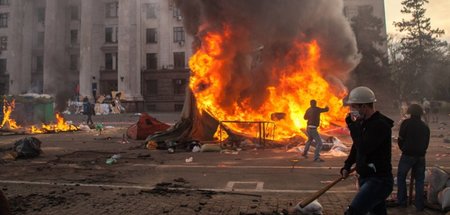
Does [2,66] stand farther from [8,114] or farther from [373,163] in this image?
[373,163]

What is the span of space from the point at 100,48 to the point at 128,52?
5393mm

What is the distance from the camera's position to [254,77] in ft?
54.3

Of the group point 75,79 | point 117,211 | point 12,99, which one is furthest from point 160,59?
point 117,211

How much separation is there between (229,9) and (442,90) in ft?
125

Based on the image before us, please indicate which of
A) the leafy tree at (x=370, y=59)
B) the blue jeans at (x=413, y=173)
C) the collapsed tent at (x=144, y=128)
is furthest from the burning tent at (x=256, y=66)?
the leafy tree at (x=370, y=59)

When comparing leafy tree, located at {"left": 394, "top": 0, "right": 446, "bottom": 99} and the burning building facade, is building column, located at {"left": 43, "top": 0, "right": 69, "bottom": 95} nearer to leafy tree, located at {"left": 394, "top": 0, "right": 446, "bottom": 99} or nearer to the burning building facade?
the burning building facade

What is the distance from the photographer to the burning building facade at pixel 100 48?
154 ft

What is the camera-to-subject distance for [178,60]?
48406 millimetres

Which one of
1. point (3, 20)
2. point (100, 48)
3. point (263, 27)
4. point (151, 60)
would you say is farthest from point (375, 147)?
point (3, 20)

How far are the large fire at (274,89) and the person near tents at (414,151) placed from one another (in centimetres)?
891

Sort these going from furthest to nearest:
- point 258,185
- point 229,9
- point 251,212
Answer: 1. point 229,9
2. point 258,185
3. point 251,212

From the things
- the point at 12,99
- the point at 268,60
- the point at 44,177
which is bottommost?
the point at 44,177

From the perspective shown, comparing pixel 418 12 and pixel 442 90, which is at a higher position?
pixel 418 12

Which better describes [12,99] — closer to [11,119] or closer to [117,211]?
[11,119]
